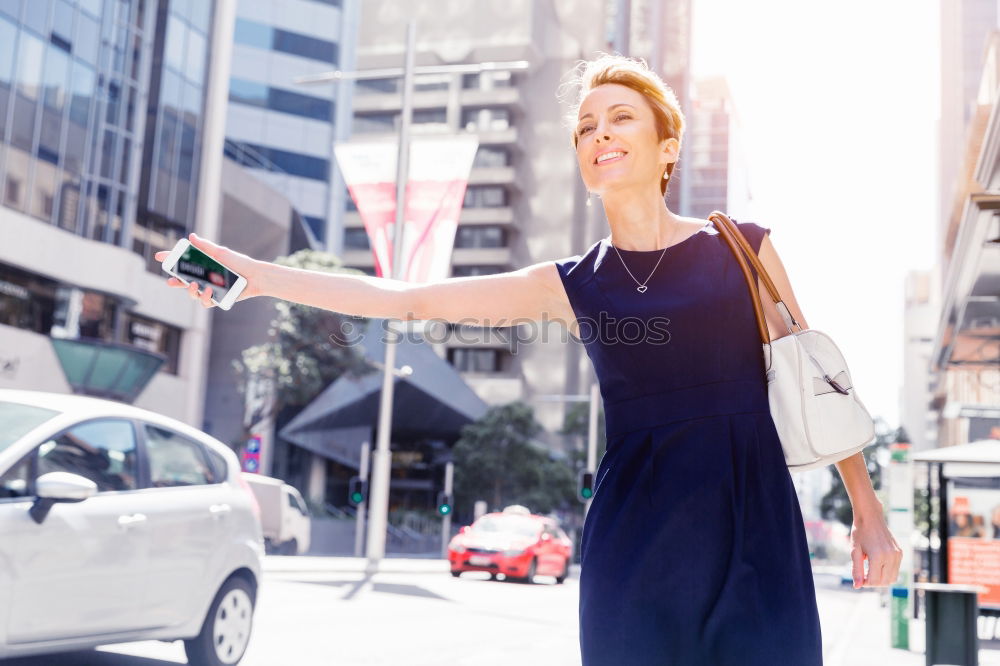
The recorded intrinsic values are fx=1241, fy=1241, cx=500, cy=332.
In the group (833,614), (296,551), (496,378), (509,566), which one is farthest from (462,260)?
(833,614)

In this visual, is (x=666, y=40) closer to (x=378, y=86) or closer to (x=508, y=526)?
(x=378, y=86)

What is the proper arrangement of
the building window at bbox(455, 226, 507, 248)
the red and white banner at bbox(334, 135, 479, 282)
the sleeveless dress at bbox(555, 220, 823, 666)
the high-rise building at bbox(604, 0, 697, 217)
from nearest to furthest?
the sleeveless dress at bbox(555, 220, 823, 666), the red and white banner at bbox(334, 135, 479, 282), the building window at bbox(455, 226, 507, 248), the high-rise building at bbox(604, 0, 697, 217)

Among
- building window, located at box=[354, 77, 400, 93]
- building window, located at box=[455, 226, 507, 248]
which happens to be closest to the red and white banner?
building window, located at box=[455, 226, 507, 248]

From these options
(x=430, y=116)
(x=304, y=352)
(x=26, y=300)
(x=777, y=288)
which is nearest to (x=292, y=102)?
(x=430, y=116)

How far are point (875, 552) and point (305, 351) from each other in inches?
1481

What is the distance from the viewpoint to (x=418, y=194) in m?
17.2

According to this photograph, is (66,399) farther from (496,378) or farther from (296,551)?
(496,378)

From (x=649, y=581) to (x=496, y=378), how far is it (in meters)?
71.7

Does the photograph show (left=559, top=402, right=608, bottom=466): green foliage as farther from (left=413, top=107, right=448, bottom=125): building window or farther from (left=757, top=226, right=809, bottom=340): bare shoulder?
(left=757, top=226, right=809, bottom=340): bare shoulder

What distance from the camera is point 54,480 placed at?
582cm

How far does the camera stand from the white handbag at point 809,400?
7.70 feet

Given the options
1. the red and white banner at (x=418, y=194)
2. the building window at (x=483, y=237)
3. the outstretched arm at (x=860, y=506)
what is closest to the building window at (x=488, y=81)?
the building window at (x=483, y=237)

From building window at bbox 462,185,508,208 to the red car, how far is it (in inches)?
2098

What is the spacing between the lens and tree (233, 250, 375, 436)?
38312mm
